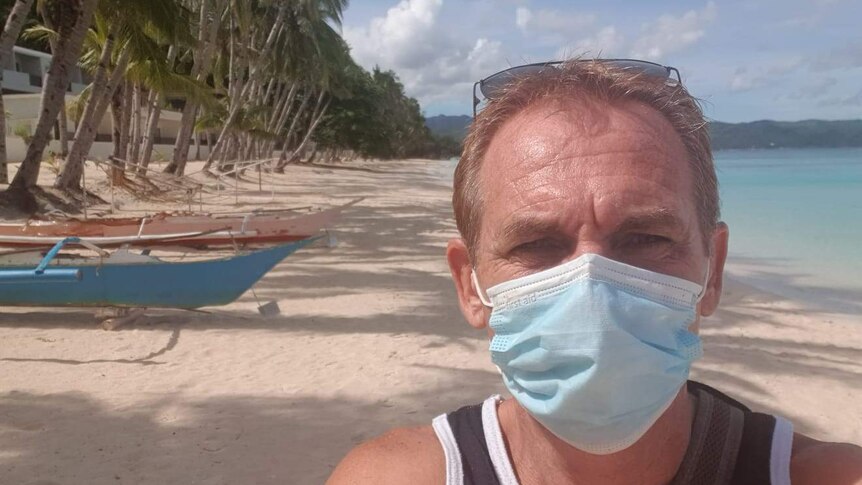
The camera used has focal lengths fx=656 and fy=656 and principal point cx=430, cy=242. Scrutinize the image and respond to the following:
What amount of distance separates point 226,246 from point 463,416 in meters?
8.55

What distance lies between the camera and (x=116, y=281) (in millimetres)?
5727

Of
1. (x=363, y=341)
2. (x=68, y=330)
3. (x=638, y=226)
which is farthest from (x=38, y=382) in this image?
(x=638, y=226)

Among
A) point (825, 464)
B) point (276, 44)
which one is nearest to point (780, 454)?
point (825, 464)

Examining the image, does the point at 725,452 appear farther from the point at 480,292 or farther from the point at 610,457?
the point at 480,292

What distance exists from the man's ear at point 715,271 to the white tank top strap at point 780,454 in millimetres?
238

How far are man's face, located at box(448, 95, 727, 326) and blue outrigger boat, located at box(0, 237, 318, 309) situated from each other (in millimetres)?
5146

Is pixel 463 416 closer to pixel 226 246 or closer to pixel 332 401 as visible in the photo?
pixel 332 401

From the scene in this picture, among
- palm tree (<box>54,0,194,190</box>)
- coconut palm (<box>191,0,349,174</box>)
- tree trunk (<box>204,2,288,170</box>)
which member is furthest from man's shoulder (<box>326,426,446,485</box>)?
coconut palm (<box>191,0,349,174</box>)

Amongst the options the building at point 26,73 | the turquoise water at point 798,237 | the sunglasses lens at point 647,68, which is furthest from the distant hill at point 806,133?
the sunglasses lens at point 647,68

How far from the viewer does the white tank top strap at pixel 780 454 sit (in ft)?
3.53

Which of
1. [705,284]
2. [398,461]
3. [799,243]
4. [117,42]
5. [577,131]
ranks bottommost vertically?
[799,243]

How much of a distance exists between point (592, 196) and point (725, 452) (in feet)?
1.63

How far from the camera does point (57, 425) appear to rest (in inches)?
150

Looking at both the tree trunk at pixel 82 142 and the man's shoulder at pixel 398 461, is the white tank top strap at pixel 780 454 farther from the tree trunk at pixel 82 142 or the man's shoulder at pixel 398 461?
the tree trunk at pixel 82 142
